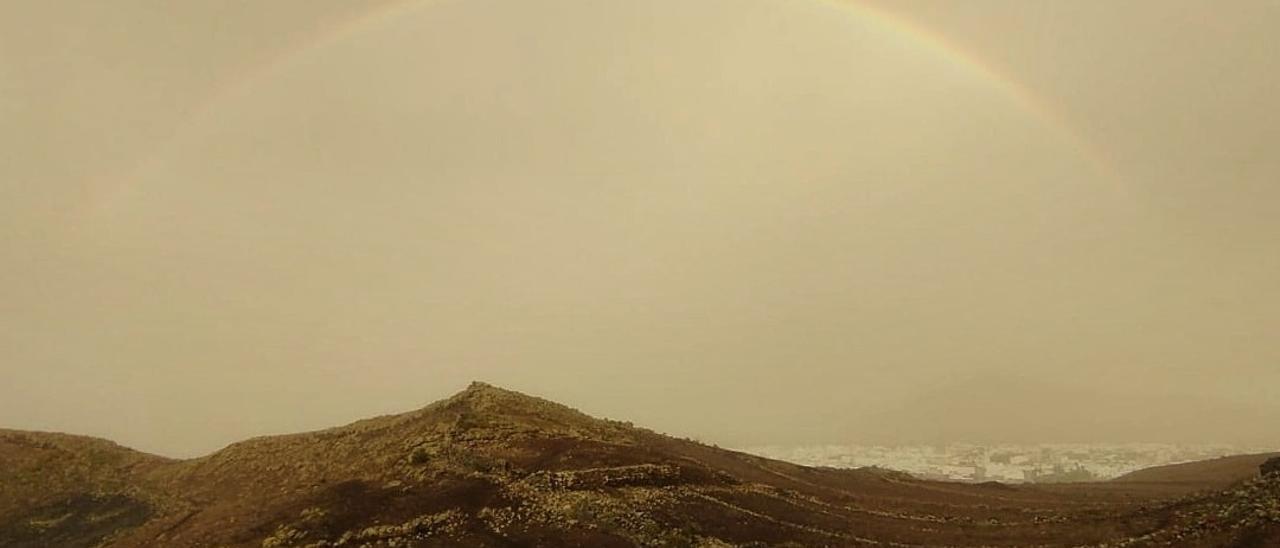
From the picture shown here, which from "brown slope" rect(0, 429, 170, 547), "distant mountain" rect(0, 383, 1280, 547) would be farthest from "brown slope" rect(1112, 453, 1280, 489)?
"brown slope" rect(0, 429, 170, 547)

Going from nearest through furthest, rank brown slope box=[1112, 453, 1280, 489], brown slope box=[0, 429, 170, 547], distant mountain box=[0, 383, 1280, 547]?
distant mountain box=[0, 383, 1280, 547], brown slope box=[0, 429, 170, 547], brown slope box=[1112, 453, 1280, 489]

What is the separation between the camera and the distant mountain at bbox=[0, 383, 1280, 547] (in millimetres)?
31219

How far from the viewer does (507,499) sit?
33.5 meters

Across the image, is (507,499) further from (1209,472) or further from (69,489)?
(1209,472)

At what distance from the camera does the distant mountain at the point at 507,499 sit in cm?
3122

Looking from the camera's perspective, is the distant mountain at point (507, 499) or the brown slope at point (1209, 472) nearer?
the distant mountain at point (507, 499)

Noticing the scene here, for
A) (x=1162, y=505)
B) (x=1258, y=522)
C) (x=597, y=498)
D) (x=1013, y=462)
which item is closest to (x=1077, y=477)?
(x=1013, y=462)

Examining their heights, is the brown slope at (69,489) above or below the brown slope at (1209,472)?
above

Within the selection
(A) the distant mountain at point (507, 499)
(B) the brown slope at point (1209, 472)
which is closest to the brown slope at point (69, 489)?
(A) the distant mountain at point (507, 499)

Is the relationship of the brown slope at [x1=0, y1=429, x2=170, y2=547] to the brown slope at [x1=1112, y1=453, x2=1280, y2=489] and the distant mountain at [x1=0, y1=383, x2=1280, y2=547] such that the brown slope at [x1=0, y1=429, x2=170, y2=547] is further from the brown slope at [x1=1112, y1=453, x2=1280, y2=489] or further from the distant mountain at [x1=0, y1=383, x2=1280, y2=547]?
the brown slope at [x1=1112, y1=453, x2=1280, y2=489]

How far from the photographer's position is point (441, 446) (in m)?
39.6

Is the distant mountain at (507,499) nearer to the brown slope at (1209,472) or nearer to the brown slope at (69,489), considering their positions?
the brown slope at (69,489)

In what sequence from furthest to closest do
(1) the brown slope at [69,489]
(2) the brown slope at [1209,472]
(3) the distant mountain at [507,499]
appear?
(2) the brown slope at [1209,472], (1) the brown slope at [69,489], (3) the distant mountain at [507,499]

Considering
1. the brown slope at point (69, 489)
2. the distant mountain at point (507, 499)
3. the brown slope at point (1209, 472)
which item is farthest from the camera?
the brown slope at point (1209, 472)
